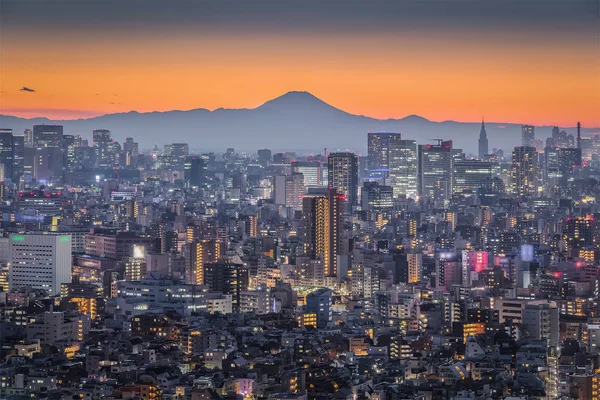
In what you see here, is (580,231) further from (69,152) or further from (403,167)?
(69,152)

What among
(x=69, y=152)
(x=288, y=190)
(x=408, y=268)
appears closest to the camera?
(x=408, y=268)

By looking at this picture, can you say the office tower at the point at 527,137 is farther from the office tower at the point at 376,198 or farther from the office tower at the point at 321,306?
the office tower at the point at 321,306

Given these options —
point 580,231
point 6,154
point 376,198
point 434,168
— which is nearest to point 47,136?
→ point 6,154

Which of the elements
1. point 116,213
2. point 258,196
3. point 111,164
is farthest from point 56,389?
point 111,164

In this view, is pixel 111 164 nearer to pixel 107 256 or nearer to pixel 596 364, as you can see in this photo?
pixel 107 256

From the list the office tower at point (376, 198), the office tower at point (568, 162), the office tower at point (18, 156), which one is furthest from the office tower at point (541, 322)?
the office tower at point (18, 156)

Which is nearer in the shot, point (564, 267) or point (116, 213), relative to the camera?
point (564, 267)

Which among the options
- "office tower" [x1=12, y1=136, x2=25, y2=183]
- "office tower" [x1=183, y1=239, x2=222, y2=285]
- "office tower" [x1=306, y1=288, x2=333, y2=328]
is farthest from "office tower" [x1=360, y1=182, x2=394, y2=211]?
"office tower" [x1=306, y1=288, x2=333, y2=328]
